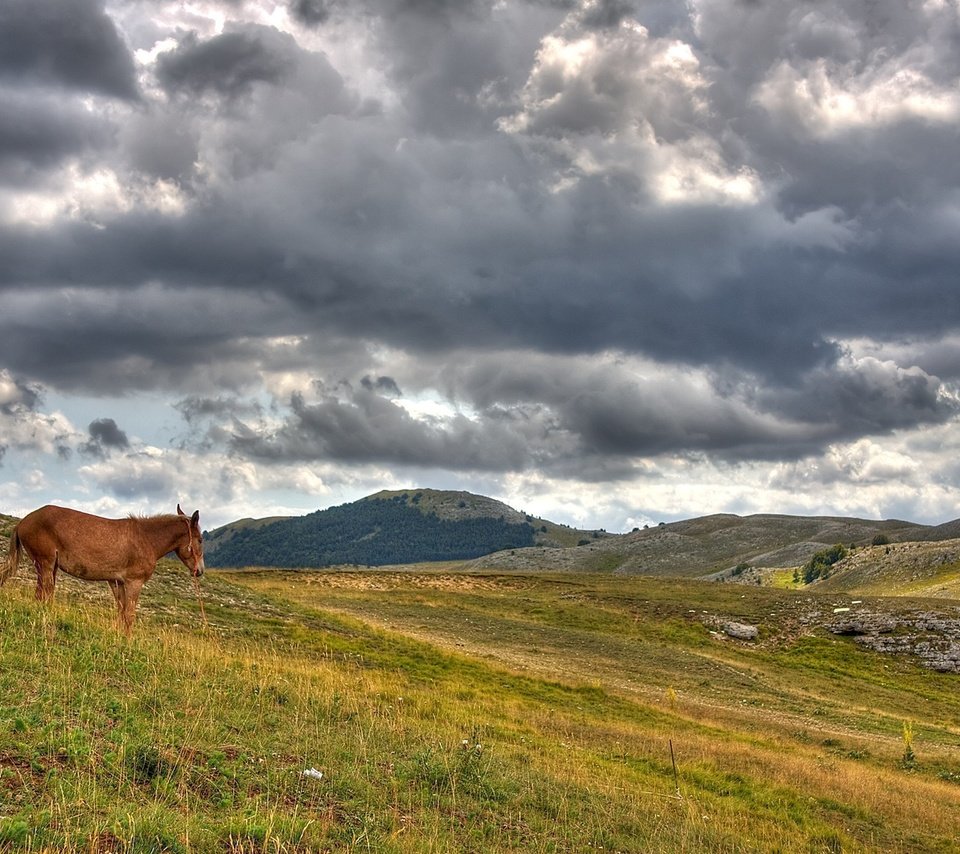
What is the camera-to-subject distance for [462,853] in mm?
10594

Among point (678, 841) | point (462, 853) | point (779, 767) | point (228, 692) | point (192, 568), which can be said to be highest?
point (192, 568)

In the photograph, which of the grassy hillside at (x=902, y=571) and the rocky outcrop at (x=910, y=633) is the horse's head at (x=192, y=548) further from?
the grassy hillside at (x=902, y=571)

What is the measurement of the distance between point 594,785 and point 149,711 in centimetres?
928

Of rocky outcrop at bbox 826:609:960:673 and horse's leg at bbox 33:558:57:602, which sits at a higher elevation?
horse's leg at bbox 33:558:57:602

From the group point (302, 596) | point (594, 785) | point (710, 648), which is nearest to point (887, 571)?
point (710, 648)

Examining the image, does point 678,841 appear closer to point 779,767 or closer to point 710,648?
point 779,767

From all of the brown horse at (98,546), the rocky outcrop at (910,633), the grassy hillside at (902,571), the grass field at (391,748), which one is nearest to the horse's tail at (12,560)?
the brown horse at (98,546)

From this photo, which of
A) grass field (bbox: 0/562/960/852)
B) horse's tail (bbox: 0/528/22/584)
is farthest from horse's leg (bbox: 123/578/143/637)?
horse's tail (bbox: 0/528/22/584)

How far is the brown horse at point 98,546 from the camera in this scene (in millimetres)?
18953

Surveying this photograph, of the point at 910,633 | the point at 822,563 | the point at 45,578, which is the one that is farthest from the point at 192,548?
the point at 822,563

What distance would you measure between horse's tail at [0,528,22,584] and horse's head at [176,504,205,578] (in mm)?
3820

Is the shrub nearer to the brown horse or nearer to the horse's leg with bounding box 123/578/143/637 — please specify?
the brown horse

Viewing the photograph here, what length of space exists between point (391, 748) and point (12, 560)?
1113 centimetres

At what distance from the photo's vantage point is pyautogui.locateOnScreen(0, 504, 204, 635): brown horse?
18953mm
